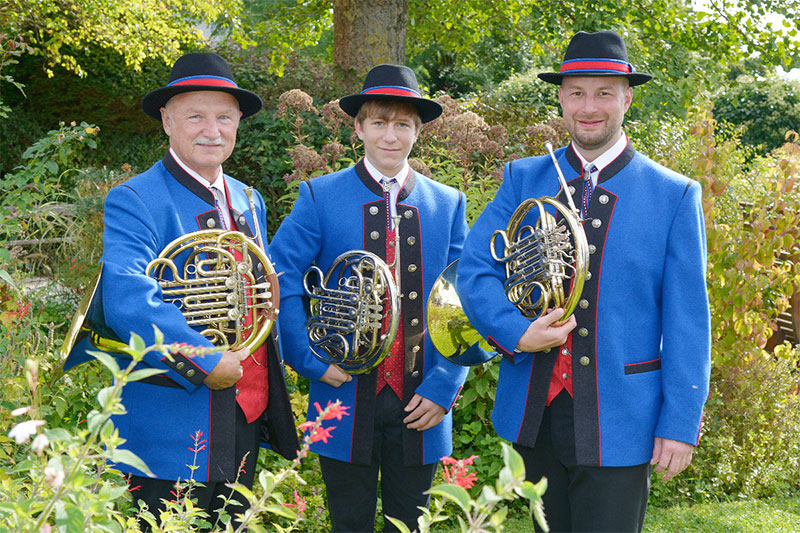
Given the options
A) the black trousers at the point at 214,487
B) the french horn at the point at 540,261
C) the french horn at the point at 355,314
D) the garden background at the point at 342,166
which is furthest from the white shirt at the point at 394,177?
the garden background at the point at 342,166

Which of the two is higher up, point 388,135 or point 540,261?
point 388,135

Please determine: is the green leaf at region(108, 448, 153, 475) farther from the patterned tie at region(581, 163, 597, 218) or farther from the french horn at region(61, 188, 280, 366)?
the patterned tie at region(581, 163, 597, 218)

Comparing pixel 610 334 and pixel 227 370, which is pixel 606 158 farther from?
pixel 227 370

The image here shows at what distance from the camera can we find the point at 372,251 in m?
3.34

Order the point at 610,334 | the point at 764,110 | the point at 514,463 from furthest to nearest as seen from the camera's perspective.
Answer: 1. the point at 764,110
2. the point at 610,334
3. the point at 514,463

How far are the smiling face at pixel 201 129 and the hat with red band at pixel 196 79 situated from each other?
47 mm

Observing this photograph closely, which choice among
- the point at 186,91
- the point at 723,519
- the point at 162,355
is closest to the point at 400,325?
the point at 162,355

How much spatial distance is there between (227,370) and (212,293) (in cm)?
28

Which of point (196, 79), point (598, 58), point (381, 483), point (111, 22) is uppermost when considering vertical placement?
point (111, 22)

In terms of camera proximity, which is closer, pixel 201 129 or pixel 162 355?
pixel 162 355

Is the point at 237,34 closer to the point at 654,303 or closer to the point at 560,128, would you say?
the point at 560,128

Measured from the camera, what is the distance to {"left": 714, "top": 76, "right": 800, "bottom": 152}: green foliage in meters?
22.7

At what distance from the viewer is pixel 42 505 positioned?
1.70 meters

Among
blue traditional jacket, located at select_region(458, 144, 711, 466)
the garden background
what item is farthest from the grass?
blue traditional jacket, located at select_region(458, 144, 711, 466)
